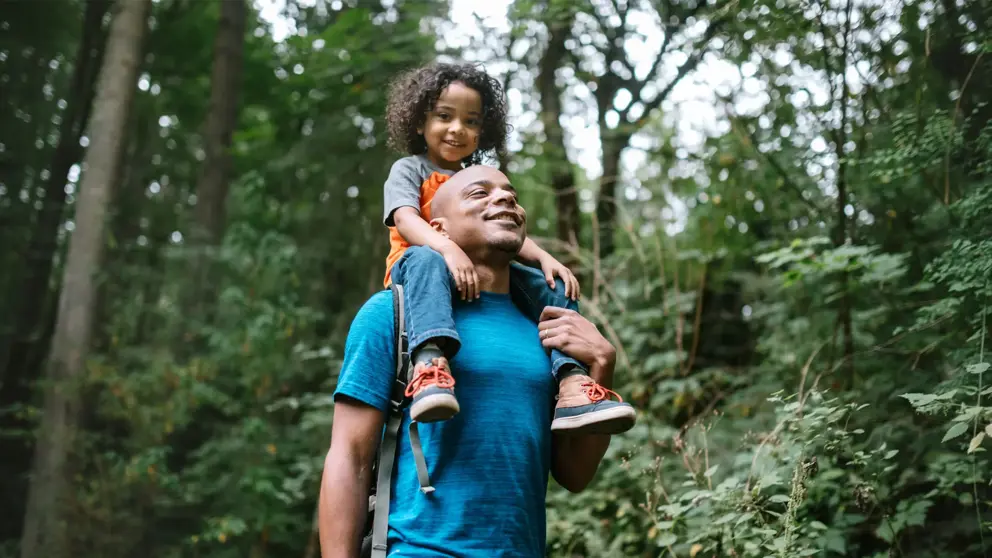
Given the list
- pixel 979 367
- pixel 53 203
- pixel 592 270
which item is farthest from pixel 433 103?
pixel 53 203

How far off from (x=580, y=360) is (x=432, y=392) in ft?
1.65

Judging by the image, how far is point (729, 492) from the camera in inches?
139

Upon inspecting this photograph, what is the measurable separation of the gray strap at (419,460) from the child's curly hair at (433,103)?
1261 mm

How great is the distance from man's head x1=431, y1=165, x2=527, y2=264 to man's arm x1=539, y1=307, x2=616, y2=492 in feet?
0.79

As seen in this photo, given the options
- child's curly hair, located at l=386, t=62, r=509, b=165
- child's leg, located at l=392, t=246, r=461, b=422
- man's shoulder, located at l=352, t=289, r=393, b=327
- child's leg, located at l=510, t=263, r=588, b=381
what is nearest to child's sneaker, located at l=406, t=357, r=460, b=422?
child's leg, located at l=392, t=246, r=461, b=422

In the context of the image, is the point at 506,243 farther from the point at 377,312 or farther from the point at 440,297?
the point at 377,312

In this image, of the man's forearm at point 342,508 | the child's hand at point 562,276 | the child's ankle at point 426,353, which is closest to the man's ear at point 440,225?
the child's hand at point 562,276

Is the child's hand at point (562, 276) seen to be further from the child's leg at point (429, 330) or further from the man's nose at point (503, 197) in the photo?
the child's leg at point (429, 330)

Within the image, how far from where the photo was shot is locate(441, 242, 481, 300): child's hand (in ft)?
7.40

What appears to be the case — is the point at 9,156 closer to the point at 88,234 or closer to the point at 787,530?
the point at 88,234

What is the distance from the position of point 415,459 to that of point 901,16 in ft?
11.5

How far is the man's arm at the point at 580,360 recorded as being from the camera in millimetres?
2256

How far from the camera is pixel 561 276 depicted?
2.62 meters

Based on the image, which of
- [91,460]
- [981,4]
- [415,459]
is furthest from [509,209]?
[91,460]
